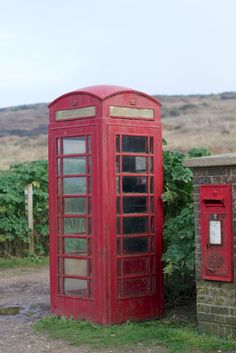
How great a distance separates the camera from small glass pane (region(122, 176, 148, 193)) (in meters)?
8.01

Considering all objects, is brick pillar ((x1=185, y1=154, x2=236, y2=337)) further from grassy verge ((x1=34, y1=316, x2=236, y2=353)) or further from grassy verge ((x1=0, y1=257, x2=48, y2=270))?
grassy verge ((x1=0, y1=257, x2=48, y2=270))

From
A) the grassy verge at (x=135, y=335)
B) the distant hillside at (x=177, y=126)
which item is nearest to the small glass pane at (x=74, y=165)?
the grassy verge at (x=135, y=335)

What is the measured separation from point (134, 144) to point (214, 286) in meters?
1.95

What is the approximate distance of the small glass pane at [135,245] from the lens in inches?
316

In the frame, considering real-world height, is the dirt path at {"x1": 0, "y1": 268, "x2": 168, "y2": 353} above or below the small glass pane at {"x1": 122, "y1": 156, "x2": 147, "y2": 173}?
below

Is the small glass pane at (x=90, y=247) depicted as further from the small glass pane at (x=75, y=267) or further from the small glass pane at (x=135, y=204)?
the small glass pane at (x=135, y=204)

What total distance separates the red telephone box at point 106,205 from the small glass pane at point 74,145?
12 mm

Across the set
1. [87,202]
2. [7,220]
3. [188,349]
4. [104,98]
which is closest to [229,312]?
[188,349]

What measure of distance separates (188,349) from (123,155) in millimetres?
2350

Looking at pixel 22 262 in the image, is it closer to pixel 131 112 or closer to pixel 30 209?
pixel 30 209

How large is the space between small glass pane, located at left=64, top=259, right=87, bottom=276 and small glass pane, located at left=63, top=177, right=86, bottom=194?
0.81 meters

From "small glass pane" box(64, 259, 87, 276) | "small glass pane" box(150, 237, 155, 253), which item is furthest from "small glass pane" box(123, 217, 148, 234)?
"small glass pane" box(64, 259, 87, 276)

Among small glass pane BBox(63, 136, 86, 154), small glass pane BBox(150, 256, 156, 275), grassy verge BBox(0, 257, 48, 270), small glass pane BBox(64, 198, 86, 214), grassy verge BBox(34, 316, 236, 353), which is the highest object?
small glass pane BBox(63, 136, 86, 154)

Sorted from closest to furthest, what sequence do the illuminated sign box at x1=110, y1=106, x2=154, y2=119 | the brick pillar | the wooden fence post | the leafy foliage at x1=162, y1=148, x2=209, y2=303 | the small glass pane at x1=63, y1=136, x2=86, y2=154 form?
the brick pillar
the leafy foliage at x1=162, y1=148, x2=209, y2=303
the illuminated sign box at x1=110, y1=106, x2=154, y2=119
the small glass pane at x1=63, y1=136, x2=86, y2=154
the wooden fence post
